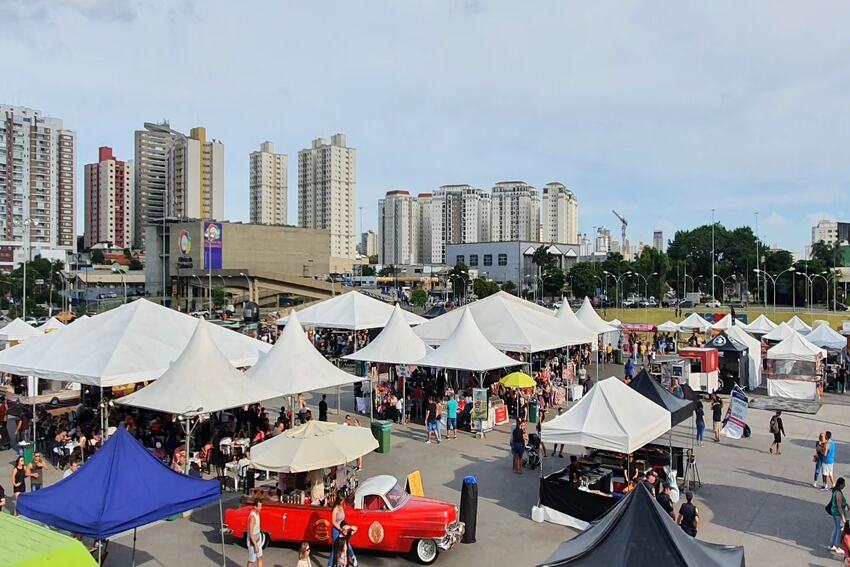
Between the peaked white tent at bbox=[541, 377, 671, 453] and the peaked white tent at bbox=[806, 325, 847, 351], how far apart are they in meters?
24.2

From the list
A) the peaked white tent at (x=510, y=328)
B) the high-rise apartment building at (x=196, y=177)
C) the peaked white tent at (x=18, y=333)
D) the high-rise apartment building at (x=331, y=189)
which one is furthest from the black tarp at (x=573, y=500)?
the high-rise apartment building at (x=331, y=189)

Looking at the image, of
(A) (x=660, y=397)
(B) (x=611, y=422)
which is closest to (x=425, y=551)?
(B) (x=611, y=422)

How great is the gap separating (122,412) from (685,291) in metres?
106

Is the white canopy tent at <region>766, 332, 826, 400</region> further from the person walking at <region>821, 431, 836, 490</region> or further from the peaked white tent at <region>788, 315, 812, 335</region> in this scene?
the person walking at <region>821, 431, 836, 490</region>

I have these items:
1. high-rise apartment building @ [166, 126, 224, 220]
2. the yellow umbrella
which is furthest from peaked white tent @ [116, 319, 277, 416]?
high-rise apartment building @ [166, 126, 224, 220]

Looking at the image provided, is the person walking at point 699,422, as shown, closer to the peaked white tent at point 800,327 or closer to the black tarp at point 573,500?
the black tarp at point 573,500

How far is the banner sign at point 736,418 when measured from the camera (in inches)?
695

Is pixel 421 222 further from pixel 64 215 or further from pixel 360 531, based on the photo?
pixel 360 531

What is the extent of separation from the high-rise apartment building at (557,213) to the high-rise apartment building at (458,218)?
1875 cm

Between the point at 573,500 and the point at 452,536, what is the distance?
2.77 meters

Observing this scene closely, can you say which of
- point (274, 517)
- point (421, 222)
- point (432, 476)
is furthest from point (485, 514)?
point (421, 222)

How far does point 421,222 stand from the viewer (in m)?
193

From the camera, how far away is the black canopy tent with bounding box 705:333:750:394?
26.8m

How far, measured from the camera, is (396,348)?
2123 centimetres
